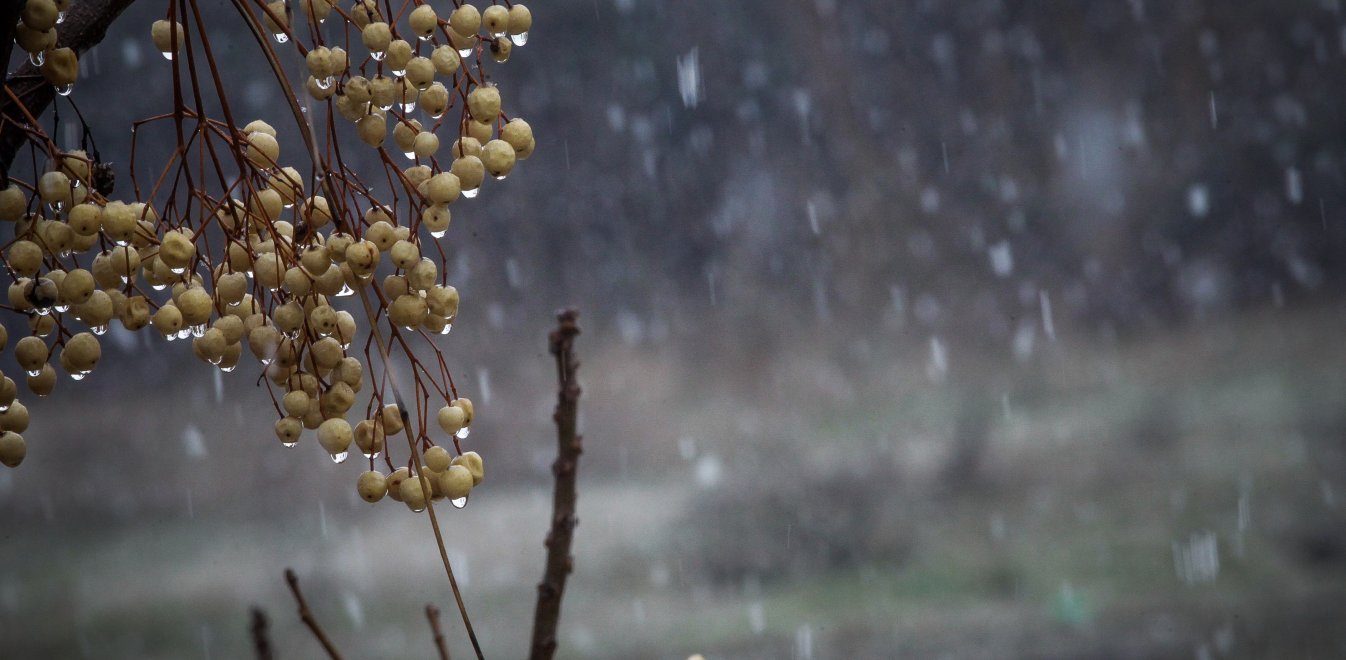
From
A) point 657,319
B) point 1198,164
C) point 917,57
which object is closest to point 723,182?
point 657,319

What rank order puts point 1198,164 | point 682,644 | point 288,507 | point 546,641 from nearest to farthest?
point 546,641, point 682,644, point 288,507, point 1198,164

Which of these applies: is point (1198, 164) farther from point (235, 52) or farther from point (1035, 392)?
point (235, 52)

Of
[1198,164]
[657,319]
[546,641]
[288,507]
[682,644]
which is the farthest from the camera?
[1198,164]

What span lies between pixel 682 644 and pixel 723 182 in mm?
1203

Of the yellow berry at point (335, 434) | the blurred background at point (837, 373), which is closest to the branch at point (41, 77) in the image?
the yellow berry at point (335, 434)

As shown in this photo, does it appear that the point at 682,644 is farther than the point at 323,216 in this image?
Yes

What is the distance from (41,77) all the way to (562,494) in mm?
185

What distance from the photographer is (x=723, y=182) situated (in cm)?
286

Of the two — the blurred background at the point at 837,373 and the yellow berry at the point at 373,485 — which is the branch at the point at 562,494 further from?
the blurred background at the point at 837,373

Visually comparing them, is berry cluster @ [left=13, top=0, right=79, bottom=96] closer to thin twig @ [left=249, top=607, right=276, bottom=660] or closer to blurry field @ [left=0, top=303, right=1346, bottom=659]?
thin twig @ [left=249, top=607, right=276, bottom=660]

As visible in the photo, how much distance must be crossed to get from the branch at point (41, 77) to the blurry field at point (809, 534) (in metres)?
2.19

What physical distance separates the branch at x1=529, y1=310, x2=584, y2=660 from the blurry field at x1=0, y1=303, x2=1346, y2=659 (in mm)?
2189

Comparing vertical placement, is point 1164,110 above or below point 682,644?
above

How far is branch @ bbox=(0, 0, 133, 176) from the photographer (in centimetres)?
28
